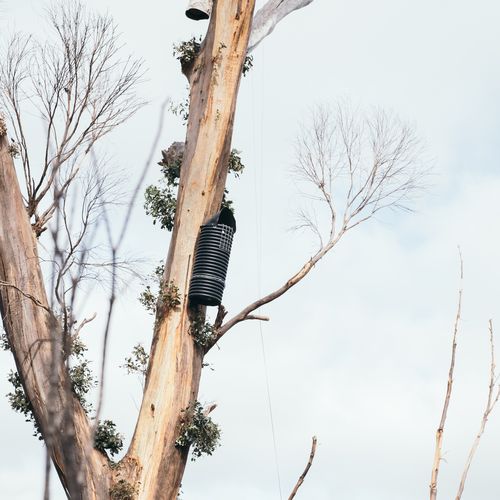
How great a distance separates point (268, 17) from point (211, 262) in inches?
117

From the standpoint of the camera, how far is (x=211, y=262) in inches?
307

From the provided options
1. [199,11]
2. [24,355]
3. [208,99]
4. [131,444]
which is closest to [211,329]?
[131,444]

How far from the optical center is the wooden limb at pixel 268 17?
9.16 meters

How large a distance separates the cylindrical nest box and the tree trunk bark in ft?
0.39

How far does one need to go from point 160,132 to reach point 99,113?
19.5ft

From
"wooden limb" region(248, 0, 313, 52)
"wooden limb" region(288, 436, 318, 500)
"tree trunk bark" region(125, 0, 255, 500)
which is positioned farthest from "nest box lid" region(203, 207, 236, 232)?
"wooden limb" region(288, 436, 318, 500)

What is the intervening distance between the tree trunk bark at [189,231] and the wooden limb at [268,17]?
358mm

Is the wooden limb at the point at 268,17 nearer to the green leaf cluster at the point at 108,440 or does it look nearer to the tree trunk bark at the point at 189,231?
the tree trunk bark at the point at 189,231

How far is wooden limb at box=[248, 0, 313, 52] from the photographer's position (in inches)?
360

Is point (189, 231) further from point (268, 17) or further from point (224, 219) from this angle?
point (268, 17)

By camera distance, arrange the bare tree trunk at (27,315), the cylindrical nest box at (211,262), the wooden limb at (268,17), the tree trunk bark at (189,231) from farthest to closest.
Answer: the wooden limb at (268,17), the cylindrical nest box at (211,262), the tree trunk bark at (189,231), the bare tree trunk at (27,315)

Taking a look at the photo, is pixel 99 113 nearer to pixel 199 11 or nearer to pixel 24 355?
pixel 199 11

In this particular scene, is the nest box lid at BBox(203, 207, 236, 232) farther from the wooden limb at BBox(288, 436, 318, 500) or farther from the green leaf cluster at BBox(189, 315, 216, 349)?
the wooden limb at BBox(288, 436, 318, 500)

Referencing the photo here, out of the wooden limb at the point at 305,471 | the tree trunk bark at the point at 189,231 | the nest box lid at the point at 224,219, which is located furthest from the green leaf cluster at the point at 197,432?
the wooden limb at the point at 305,471
